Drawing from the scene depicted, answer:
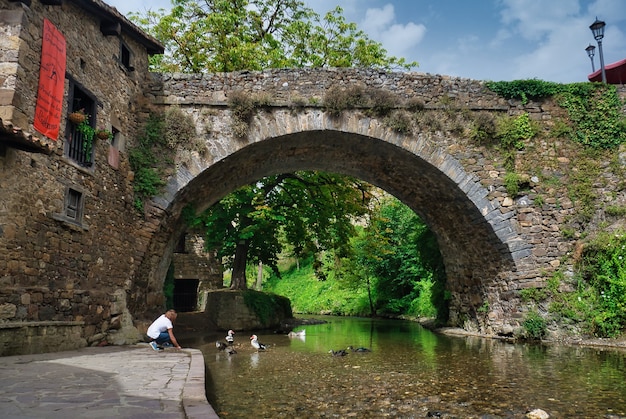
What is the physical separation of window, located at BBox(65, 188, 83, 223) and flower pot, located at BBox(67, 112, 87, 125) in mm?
1211

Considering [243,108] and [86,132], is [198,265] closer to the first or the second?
[243,108]

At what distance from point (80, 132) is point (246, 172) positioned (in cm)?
485

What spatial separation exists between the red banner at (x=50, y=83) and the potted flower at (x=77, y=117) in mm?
263

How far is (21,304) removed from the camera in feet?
21.1

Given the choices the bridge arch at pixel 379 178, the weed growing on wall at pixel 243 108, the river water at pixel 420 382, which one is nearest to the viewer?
the river water at pixel 420 382

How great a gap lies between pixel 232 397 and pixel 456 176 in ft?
25.9

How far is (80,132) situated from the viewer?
26.5 feet

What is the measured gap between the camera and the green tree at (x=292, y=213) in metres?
15.9

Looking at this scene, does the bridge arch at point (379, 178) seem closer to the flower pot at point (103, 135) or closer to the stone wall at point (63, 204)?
the stone wall at point (63, 204)

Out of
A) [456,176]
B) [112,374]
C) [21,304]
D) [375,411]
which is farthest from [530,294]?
[21,304]

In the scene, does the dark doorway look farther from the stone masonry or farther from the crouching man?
the crouching man

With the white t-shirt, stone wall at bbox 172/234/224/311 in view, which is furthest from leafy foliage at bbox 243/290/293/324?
the white t-shirt

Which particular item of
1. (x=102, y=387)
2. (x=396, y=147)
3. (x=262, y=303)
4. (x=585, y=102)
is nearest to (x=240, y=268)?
(x=262, y=303)

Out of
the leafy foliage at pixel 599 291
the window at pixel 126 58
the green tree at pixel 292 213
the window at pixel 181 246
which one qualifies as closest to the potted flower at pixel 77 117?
the window at pixel 126 58
